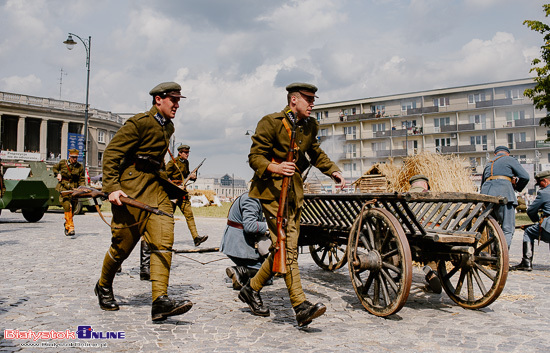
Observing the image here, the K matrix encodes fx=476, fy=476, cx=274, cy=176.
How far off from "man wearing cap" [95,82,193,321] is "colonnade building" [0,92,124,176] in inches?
2706

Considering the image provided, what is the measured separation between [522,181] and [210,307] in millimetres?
5924

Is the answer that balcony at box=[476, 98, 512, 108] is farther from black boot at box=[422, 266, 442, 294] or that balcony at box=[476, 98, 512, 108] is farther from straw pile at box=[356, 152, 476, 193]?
black boot at box=[422, 266, 442, 294]

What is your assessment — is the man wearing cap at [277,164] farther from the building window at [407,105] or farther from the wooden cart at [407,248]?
the building window at [407,105]

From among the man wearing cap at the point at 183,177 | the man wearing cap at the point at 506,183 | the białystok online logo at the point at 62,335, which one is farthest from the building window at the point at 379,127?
the białystok online logo at the point at 62,335

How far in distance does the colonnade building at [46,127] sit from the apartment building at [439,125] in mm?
37878

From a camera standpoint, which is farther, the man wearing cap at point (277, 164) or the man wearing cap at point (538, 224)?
the man wearing cap at point (538, 224)

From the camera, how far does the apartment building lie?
6466 centimetres

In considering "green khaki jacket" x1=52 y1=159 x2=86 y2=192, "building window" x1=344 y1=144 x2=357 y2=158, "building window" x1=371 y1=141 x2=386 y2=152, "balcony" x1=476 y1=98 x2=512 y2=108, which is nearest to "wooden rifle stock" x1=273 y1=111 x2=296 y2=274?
"green khaki jacket" x1=52 y1=159 x2=86 y2=192

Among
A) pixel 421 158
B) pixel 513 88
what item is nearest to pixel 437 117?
pixel 513 88

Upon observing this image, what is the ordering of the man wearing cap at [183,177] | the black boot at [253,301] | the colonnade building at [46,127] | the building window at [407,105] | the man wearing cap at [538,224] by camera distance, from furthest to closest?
the building window at [407,105] → the colonnade building at [46,127] → the man wearing cap at [183,177] → the man wearing cap at [538,224] → the black boot at [253,301]

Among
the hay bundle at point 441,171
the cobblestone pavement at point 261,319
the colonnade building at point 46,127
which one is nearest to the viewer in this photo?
the cobblestone pavement at point 261,319

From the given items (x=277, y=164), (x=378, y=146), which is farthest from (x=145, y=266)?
(x=378, y=146)

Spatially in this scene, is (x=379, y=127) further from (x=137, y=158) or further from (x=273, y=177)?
(x=137, y=158)

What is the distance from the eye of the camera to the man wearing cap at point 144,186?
4.40 metres
